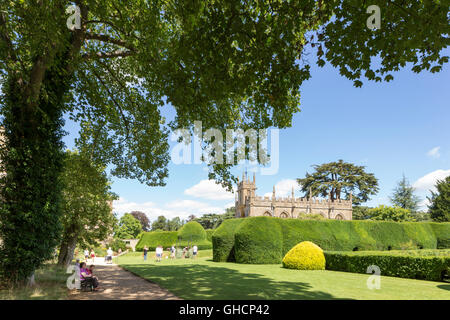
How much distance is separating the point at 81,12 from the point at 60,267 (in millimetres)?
13657

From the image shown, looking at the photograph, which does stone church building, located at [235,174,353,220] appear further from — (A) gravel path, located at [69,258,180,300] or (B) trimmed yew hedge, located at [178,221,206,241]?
(A) gravel path, located at [69,258,180,300]

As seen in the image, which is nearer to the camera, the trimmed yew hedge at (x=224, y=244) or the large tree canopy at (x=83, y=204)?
the large tree canopy at (x=83, y=204)

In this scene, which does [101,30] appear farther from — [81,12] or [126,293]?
[126,293]

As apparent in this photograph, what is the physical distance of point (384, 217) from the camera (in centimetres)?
4400

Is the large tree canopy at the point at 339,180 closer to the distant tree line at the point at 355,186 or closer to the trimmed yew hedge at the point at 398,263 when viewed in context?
the distant tree line at the point at 355,186

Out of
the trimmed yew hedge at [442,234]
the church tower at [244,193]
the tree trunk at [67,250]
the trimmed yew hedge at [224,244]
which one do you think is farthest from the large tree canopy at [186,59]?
the church tower at [244,193]

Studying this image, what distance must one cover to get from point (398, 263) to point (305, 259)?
4678 mm

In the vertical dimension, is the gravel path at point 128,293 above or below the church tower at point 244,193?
below

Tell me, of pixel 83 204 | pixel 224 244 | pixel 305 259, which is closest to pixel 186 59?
pixel 83 204

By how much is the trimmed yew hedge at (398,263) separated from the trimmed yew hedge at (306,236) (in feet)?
12.7

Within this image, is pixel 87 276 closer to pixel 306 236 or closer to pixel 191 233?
pixel 306 236

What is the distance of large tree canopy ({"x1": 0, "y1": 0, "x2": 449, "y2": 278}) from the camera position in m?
6.65

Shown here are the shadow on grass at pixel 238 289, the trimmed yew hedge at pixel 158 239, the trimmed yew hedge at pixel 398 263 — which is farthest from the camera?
the trimmed yew hedge at pixel 158 239

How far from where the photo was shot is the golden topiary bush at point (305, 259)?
634 inches
